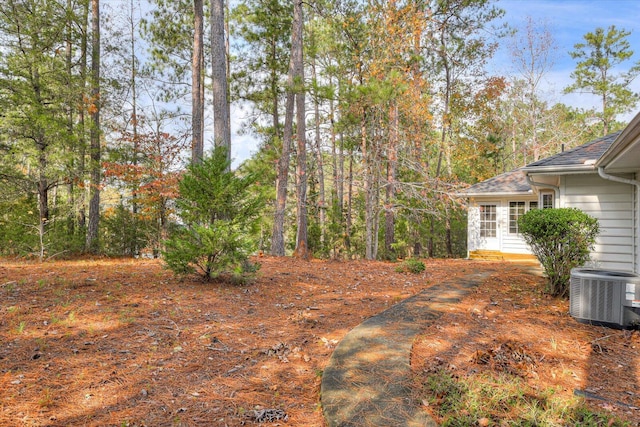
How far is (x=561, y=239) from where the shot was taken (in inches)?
208

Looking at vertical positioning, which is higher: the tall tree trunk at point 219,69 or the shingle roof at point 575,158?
the tall tree trunk at point 219,69

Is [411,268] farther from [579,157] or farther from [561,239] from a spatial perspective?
[579,157]

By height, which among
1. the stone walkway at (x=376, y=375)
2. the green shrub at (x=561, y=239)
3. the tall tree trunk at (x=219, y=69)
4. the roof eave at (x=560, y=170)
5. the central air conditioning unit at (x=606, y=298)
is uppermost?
the tall tree trunk at (x=219, y=69)

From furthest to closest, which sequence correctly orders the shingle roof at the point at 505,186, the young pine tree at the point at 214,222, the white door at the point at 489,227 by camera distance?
the white door at the point at 489,227
the shingle roof at the point at 505,186
the young pine tree at the point at 214,222

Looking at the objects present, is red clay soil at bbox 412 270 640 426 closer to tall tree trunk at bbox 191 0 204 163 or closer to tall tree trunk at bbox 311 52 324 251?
tall tree trunk at bbox 311 52 324 251

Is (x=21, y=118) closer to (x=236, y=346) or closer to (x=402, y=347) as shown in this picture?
(x=236, y=346)

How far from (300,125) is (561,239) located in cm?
681

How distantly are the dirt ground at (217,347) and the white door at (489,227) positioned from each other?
7.74 m

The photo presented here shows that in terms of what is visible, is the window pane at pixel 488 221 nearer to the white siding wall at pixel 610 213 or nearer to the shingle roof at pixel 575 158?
the shingle roof at pixel 575 158

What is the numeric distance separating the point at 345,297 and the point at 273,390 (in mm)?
2833

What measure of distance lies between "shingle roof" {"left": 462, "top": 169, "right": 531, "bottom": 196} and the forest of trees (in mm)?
1161

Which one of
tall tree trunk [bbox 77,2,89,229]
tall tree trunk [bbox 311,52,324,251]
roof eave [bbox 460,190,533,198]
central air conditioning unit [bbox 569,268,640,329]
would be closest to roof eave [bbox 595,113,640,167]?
central air conditioning unit [bbox 569,268,640,329]

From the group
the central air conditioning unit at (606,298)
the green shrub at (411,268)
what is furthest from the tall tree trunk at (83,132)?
the central air conditioning unit at (606,298)

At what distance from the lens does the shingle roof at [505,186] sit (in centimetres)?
1215
